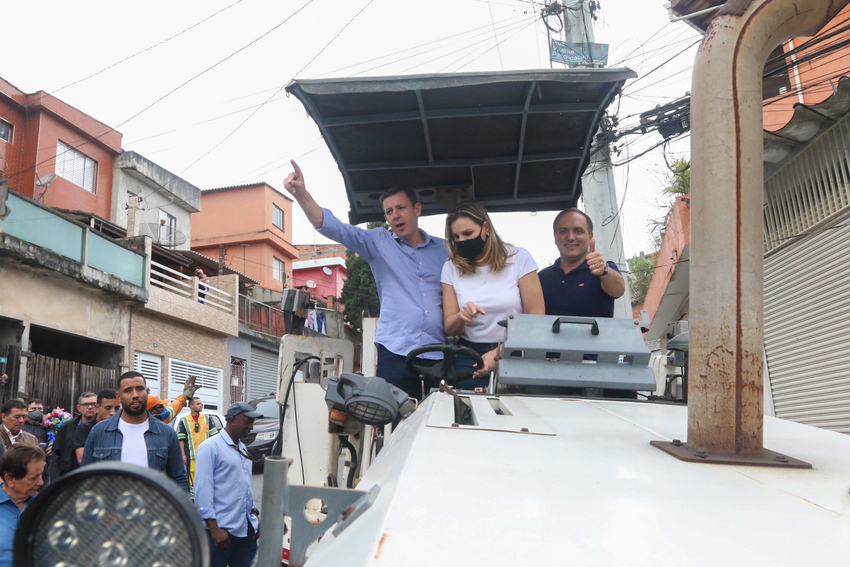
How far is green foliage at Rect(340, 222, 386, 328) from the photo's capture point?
28.3 metres

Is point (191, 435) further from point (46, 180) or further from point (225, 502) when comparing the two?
point (46, 180)

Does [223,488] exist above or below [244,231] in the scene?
below

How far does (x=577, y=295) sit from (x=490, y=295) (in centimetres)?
53

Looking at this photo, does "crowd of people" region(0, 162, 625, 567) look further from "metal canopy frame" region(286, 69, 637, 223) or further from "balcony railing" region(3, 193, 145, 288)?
"balcony railing" region(3, 193, 145, 288)

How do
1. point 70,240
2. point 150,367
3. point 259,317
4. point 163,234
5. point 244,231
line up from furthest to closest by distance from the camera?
point 244,231
point 259,317
point 163,234
point 150,367
point 70,240

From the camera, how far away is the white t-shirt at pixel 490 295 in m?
3.67

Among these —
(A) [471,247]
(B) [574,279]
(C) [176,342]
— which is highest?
(A) [471,247]

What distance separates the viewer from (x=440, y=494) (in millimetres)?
1154

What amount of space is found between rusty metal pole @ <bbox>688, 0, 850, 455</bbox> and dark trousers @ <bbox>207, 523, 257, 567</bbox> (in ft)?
14.2

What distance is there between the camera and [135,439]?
Answer: 485 cm

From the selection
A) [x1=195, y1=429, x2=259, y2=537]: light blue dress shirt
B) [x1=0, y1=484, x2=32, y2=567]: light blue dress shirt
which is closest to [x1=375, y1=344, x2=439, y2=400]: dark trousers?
[x1=0, y1=484, x2=32, y2=567]: light blue dress shirt

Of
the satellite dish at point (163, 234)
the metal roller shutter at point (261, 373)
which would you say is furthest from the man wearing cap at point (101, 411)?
the satellite dish at point (163, 234)

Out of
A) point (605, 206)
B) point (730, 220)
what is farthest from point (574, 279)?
point (605, 206)

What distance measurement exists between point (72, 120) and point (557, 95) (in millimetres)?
21446
